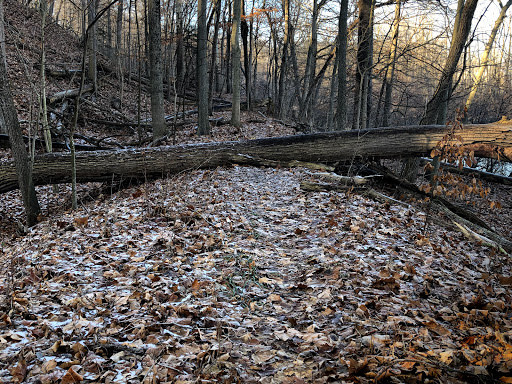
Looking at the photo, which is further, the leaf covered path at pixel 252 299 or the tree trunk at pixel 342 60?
the tree trunk at pixel 342 60

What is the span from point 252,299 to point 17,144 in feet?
21.3

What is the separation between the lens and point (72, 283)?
402 centimetres

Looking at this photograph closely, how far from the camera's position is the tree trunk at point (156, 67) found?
1139 centimetres

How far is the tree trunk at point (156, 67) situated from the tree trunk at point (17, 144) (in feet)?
15.2

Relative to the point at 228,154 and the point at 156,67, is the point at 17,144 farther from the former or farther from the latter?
the point at 156,67

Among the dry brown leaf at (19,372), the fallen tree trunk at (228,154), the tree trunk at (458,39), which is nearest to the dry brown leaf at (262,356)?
the dry brown leaf at (19,372)

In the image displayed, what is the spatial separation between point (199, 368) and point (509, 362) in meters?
2.28

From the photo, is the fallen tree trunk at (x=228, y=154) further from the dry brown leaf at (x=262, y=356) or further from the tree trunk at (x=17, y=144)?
the dry brown leaf at (x=262, y=356)

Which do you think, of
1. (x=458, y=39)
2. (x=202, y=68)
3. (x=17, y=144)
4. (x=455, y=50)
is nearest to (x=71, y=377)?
(x=17, y=144)

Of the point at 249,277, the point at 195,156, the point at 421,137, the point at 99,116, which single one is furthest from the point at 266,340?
the point at 99,116

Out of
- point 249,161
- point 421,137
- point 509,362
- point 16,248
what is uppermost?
point 421,137

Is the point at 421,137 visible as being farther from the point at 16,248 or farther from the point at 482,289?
the point at 16,248

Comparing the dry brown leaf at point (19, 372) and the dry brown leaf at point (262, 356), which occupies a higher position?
the dry brown leaf at point (19, 372)

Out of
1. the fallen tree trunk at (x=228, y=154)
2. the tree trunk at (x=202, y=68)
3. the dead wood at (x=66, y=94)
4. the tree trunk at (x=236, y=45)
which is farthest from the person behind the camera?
the dead wood at (x=66, y=94)
